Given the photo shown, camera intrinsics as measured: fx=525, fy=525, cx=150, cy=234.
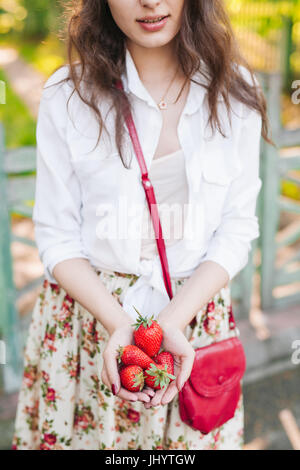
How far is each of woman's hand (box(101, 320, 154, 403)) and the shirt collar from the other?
606 millimetres

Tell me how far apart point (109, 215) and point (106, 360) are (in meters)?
0.39

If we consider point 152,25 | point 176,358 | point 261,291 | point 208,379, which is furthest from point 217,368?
point 261,291

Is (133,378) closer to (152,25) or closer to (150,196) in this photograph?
(150,196)

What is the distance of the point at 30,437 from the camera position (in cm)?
179

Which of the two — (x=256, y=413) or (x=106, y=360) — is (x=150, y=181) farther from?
(x=256, y=413)

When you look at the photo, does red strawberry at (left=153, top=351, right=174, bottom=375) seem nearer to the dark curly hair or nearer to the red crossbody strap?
the red crossbody strap

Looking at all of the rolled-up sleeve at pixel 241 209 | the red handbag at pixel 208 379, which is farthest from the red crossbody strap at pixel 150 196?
the rolled-up sleeve at pixel 241 209

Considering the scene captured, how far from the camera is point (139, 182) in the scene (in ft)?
4.64

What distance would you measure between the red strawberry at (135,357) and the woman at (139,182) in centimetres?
4

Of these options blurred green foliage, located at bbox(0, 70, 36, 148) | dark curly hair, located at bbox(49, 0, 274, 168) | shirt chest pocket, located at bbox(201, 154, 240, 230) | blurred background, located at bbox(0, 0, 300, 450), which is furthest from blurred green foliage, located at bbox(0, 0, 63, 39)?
shirt chest pocket, located at bbox(201, 154, 240, 230)

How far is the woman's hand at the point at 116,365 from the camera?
4.16 ft

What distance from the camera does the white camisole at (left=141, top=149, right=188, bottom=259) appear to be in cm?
145

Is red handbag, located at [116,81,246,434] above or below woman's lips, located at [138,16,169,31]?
below

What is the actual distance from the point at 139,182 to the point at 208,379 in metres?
0.59
